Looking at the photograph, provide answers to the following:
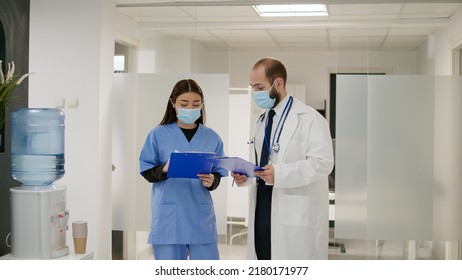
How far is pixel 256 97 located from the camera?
304 cm

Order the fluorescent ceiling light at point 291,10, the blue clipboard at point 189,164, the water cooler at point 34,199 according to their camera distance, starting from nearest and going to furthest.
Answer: the water cooler at point 34,199, the blue clipboard at point 189,164, the fluorescent ceiling light at point 291,10

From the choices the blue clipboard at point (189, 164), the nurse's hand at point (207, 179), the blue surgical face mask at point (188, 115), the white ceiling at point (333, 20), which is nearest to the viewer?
the blue clipboard at point (189, 164)

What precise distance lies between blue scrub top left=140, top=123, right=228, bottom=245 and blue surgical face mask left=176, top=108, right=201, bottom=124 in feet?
0.22

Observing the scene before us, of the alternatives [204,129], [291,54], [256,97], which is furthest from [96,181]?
[291,54]

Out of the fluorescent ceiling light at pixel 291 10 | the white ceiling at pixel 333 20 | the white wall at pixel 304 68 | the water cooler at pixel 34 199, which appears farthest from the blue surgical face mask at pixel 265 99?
the white wall at pixel 304 68

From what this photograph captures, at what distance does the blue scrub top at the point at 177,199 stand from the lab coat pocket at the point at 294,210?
17.7 inches

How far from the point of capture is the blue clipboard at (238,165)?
2.71 meters

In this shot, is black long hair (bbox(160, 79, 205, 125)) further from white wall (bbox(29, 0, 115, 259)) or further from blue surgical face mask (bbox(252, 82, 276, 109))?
white wall (bbox(29, 0, 115, 259))

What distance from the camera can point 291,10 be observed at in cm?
470

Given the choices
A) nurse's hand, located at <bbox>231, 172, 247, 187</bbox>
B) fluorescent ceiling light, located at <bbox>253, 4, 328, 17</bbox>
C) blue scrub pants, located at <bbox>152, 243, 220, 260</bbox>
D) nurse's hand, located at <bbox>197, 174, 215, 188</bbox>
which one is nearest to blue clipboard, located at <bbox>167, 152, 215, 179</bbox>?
nurse's hand, located at <bbox>197, 174, 215, 188</bbox>

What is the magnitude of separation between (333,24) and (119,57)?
5.31 ft

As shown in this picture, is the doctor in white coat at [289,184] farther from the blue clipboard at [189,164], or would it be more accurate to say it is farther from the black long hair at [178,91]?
the black long hair at [178,91]

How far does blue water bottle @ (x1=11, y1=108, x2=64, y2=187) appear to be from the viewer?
2887 millimetres

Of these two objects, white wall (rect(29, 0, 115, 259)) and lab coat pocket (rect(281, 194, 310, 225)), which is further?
white wall (rect(29, 0, 115, 259))
